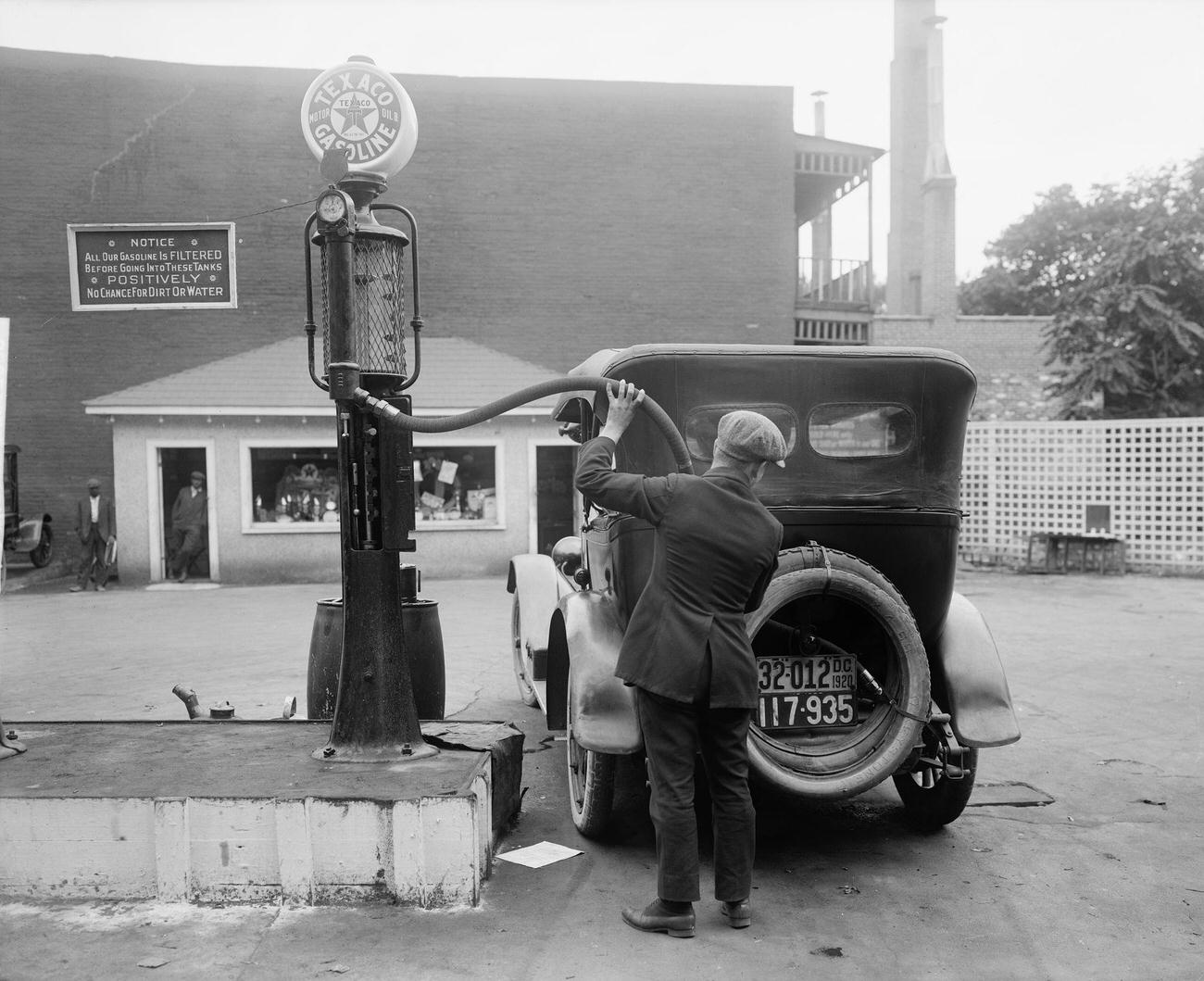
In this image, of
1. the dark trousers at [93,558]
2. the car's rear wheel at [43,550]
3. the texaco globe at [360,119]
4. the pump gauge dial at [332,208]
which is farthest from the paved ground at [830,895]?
the car's rear wheel at [43,550]

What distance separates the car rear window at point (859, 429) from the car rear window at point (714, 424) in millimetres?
81

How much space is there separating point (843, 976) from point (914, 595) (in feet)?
5.70

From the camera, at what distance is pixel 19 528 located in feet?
54.5

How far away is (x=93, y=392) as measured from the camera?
709 inches

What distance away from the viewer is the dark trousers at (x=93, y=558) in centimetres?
1545

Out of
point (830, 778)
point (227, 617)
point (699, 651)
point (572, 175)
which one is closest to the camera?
point (699, 651)

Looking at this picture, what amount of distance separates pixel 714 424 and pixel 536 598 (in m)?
2.51

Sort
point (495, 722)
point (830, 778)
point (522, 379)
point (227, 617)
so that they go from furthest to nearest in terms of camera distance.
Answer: point (522, 379), point (227, 617), point (495, 722), point (830, 778)

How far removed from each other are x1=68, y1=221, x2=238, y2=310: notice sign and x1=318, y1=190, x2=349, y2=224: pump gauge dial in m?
0.75

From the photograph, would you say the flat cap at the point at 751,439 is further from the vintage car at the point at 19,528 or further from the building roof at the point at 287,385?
the vintage car at the point at 19,528

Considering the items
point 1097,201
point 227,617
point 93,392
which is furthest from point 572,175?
point 1097,201

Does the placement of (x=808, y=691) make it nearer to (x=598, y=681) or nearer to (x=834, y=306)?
(x=598, y=681)

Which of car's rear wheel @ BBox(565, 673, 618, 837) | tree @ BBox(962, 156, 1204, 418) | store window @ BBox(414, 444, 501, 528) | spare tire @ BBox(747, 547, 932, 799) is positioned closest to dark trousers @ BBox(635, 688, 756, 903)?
spare tire @ BBox(747, 547, 932, 799)

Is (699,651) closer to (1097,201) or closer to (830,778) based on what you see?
(830,778)
